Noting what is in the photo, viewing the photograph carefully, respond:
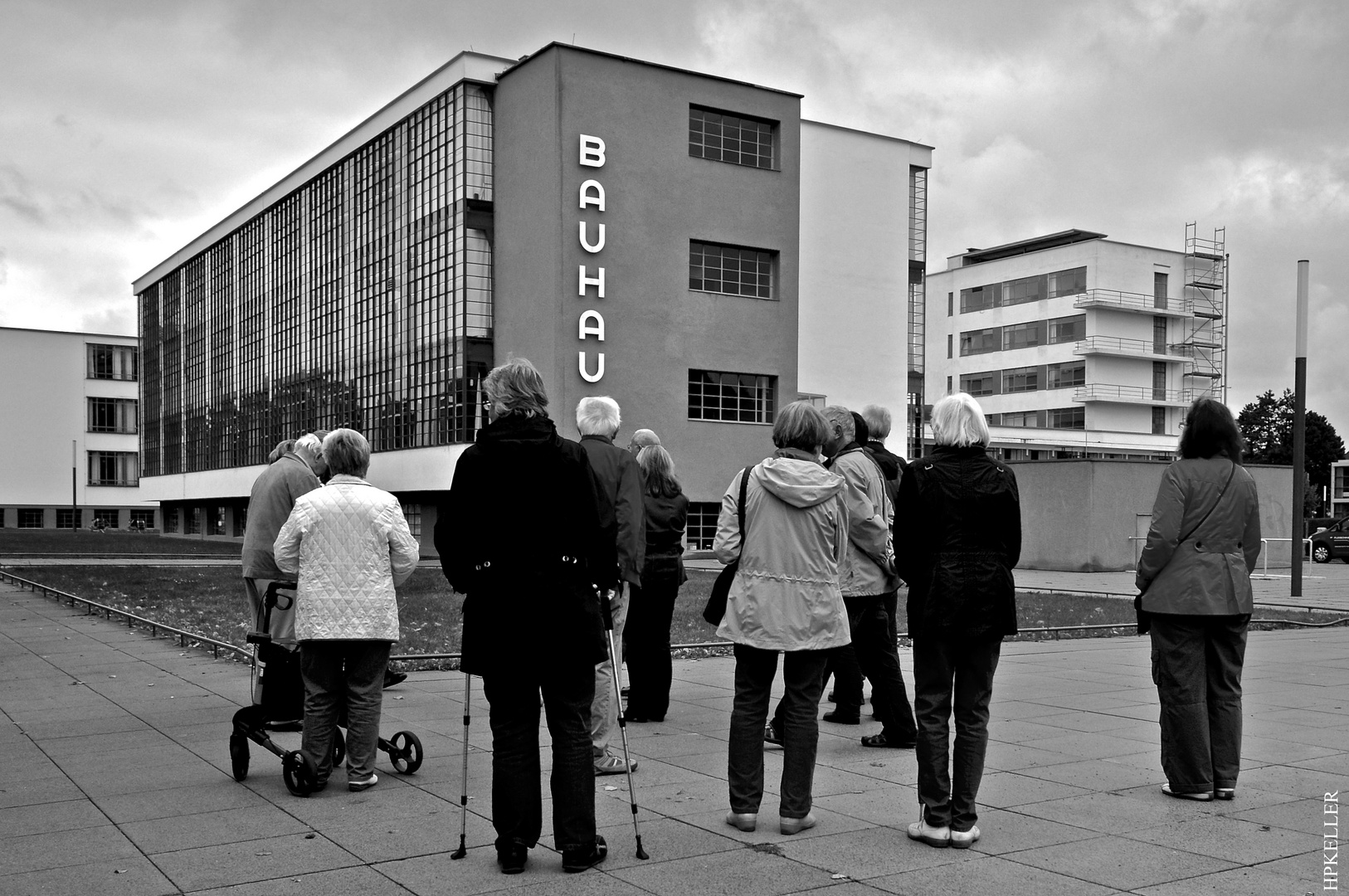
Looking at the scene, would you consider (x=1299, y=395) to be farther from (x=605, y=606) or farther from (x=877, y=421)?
(x=605, y=606)

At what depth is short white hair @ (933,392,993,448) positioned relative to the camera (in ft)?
19.9

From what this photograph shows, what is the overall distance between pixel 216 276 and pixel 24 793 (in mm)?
61602

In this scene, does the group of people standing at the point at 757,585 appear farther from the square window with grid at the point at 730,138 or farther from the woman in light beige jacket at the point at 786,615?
the square window with grid at the point at 730,138

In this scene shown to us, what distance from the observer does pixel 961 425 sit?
19.9ft

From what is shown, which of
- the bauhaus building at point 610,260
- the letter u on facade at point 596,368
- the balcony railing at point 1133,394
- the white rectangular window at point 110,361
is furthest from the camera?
the white rectangular window at point 110,361

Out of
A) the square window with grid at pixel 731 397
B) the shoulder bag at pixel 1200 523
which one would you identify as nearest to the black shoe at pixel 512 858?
the shoulder bag at pixel 1200 523

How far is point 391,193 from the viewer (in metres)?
45.3

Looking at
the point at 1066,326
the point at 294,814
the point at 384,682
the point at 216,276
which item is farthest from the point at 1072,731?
the point at 1066,326

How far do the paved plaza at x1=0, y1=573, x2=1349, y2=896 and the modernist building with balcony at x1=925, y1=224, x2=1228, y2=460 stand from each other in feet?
237

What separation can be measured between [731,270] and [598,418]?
34.7 meters

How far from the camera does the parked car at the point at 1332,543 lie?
40562 millimetres

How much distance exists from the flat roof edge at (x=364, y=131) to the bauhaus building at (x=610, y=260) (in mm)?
109

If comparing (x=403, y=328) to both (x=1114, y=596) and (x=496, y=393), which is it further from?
(x=496, y=393)

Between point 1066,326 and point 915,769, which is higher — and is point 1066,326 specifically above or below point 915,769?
above
